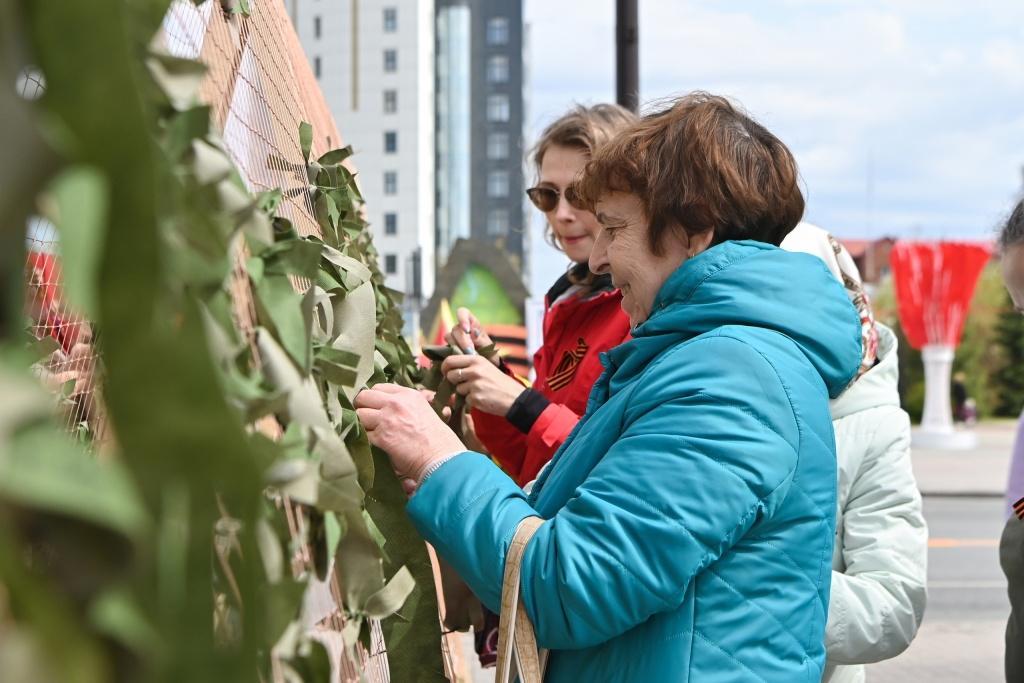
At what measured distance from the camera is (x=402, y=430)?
1.66 m

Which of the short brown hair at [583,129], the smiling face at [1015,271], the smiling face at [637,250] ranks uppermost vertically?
the short brown hair at [583,129]

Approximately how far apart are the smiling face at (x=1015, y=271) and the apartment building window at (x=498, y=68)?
56451 mm

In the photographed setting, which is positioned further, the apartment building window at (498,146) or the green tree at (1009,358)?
the apartment building window at (498,146)

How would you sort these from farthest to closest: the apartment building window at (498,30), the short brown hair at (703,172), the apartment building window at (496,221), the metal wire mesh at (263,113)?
the apartment building window at (498,30), the apartment building window at (496,221), the short brown hair at (703,172), the metal wire mesh at (263,113)

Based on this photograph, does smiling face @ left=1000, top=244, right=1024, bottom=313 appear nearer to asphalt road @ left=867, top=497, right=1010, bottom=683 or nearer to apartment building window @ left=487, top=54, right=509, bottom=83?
asphalt road @ left=867, top=497, right=1010, bottom=683

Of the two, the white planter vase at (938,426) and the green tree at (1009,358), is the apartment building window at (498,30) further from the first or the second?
the white planter vase at (938,426)

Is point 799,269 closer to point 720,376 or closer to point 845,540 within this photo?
point 720,376

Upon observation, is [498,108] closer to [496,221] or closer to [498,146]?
[498,146]

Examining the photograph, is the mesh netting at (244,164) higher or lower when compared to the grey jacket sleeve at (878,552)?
higher

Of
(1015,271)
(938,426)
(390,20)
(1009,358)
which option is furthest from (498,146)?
(1015,271)

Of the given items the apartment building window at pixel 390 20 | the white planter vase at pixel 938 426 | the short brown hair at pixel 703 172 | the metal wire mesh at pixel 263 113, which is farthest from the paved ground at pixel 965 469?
the apartment building window at pixel 390 20

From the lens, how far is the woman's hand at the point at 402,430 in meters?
1.65

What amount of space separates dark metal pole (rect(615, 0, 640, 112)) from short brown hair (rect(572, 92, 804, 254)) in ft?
14.9

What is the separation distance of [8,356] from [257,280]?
0.50m
